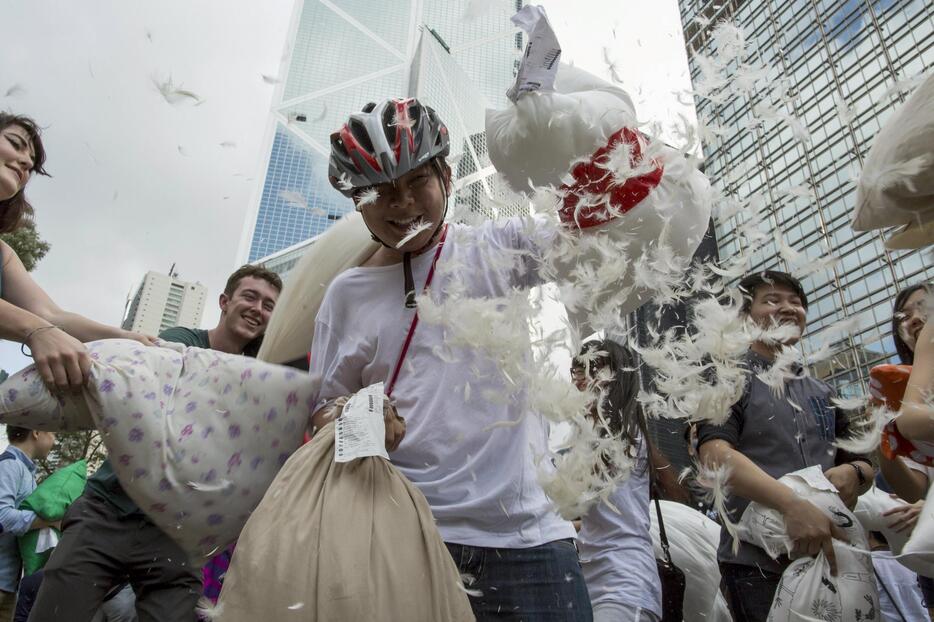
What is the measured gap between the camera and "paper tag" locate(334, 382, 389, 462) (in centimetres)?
125

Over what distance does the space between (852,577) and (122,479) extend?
2.00 m

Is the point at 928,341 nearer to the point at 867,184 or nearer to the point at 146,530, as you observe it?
the point at 867,184

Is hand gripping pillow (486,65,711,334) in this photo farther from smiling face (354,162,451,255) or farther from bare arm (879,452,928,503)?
bare arm (879,452,928,503)

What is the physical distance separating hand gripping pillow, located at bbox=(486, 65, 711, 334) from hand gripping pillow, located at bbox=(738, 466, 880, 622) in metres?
0.80

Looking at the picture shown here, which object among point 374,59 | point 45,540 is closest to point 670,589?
point 45,540

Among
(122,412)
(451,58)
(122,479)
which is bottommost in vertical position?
(122,479)

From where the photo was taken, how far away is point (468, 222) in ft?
6.33

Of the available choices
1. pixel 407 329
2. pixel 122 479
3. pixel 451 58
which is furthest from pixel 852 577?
pixel 451 58

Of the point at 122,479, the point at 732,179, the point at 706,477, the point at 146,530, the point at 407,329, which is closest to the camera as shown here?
the point at 122,479

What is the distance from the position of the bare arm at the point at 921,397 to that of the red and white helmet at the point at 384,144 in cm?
133

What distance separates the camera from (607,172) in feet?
5.55

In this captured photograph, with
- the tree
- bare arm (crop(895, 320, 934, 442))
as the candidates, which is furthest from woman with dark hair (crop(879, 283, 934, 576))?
the tree

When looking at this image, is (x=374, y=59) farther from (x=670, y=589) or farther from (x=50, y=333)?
(x=50, y=333)

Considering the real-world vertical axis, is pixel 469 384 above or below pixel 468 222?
below
